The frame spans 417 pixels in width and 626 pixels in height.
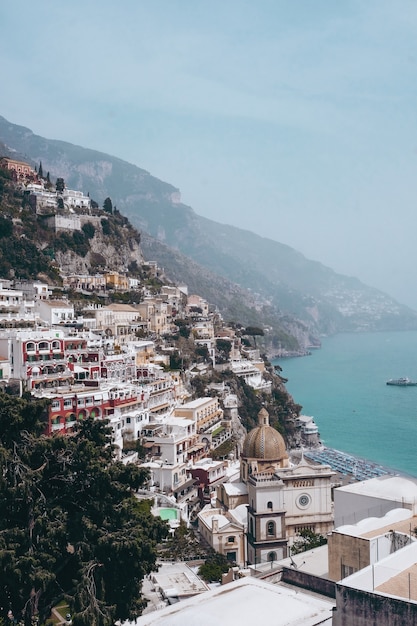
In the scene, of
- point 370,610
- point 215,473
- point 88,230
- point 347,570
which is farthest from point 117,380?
point 370,610

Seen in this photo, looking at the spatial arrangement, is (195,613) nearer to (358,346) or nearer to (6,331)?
(6,331)

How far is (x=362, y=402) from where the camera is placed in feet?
275

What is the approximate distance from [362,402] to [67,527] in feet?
240

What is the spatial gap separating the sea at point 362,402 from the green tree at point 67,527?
39240mm

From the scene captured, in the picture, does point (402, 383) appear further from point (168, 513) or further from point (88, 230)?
point (168, 513)

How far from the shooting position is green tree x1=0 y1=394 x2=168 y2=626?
13.0m

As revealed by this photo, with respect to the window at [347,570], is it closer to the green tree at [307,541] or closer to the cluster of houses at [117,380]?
the green tree at [307,541]

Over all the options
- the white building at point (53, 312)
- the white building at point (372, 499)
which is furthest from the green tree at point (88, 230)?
the white building at point (372, 499)

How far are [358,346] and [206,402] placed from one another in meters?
154

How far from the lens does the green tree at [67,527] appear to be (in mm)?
12992

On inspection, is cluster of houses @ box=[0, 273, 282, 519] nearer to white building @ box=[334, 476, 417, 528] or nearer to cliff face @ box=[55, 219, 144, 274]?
cliff face @ box=[55, 219, 144, 274]

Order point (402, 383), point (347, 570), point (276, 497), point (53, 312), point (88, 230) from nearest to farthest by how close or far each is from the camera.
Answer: point (347, 570) → point (276, 497) → point (53, 312) → point (88, 230) → point (402, 383)

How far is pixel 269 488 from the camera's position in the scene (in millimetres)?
24859

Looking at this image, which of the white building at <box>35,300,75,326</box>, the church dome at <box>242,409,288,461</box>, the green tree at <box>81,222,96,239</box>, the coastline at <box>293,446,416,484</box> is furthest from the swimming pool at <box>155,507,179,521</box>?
the green tree at <box>81,222,96,239</box>
